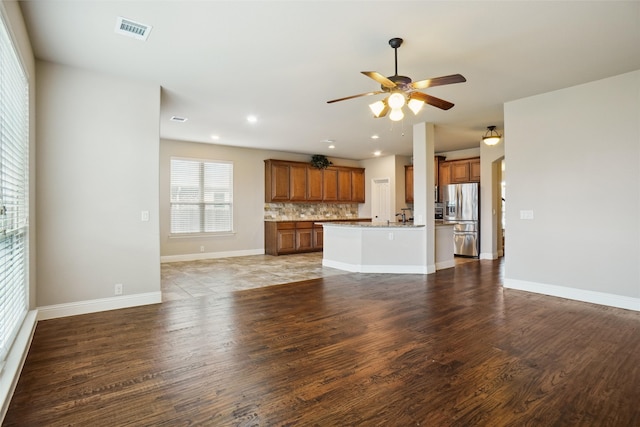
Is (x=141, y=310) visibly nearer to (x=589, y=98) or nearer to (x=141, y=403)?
(x=141, y=403)

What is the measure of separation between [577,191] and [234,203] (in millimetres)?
6786

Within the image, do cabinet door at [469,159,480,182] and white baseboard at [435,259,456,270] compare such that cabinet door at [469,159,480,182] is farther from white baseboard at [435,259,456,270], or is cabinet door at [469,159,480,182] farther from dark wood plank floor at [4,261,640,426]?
dark wood plank floor at [4,261,640,426]

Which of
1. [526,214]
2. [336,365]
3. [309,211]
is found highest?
[309,211]

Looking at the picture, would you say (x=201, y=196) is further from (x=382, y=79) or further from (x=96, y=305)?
(x=382, y=79)

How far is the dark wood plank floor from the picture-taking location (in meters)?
1.93

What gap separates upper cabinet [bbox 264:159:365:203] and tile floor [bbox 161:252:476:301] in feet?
5.72

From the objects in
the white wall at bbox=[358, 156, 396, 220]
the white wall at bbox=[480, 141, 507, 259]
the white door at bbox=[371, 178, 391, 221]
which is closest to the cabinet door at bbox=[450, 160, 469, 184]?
the white wall at bbox=[480, 141, 507, 259]

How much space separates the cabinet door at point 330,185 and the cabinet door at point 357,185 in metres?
0.66

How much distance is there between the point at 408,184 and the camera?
9836 mm

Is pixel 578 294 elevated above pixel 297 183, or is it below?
below

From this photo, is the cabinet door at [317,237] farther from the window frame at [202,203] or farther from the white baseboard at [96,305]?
the white baseboard at [96,305]

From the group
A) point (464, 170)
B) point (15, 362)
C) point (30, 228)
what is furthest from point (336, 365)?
point (464, 170)

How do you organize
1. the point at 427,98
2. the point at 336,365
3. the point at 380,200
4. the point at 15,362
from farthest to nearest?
1. the point at 380,200
2. the point at 427,98
3. the point at 336,365
4. the point at 15,362

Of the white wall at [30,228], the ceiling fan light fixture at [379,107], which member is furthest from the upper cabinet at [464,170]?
the white wall at [30,228]
